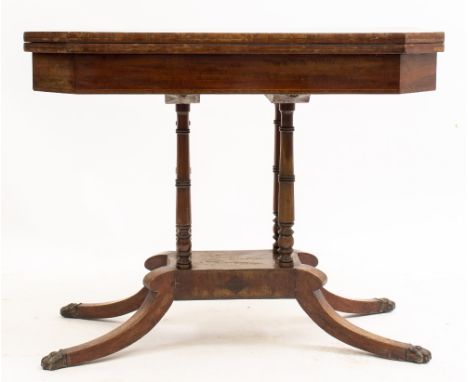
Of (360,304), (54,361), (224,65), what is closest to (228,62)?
(224,65)

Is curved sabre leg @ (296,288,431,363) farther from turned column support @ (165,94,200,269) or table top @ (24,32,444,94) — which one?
table top @ (24,32,444,94)

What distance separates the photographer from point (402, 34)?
300cm

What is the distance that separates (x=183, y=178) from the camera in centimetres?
344

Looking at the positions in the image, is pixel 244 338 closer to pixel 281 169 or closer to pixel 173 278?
pixel 173 278

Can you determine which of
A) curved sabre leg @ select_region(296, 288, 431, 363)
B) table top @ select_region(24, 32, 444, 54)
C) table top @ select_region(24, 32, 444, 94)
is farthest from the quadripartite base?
table top @ select_region(24, 32, 444, 54)

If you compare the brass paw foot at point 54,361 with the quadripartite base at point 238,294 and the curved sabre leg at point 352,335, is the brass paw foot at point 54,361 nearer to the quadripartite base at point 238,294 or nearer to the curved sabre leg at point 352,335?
the quadripartite base at point 238,294

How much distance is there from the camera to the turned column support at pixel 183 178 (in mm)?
3377

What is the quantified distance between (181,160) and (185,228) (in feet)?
0.77

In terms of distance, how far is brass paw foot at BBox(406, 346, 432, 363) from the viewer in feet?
10.9

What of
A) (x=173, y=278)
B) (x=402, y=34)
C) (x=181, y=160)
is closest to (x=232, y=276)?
(x=173, y=278)

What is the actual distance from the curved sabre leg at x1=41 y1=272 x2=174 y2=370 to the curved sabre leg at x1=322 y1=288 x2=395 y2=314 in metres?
0.61

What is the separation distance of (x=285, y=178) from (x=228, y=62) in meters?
0.58

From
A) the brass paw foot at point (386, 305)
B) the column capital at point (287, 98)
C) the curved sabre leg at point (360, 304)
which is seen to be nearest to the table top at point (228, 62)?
the column capital at point (287, 98)

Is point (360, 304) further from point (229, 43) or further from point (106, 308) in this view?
point (229, 43)
